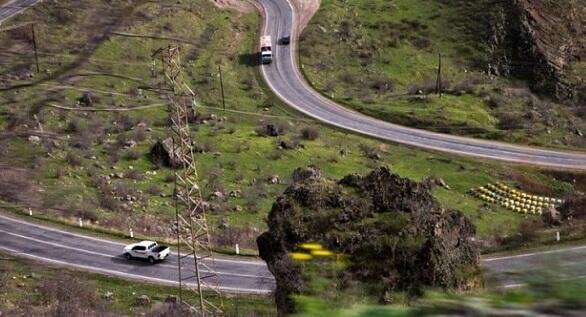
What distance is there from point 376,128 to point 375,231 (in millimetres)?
30117

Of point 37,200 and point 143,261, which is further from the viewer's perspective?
point 37,200

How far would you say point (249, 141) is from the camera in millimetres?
39688

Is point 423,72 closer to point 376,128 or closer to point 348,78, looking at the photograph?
point 348,78

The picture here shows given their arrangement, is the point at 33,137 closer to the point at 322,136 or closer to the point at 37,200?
the point at 37,200

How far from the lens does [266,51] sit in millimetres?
54031

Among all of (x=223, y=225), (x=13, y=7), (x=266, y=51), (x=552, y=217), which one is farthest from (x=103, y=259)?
(x=13, y=7)

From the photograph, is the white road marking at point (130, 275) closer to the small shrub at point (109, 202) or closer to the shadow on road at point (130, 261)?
the shadow on road at point (130, 261)

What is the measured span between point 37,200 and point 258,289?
38.0ft

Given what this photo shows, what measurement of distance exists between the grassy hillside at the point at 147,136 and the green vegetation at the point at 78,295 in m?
4.59

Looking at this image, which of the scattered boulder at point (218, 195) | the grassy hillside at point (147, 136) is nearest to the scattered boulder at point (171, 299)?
the grassy hillside at point (147, 136)

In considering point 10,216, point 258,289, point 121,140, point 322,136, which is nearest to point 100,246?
point 10,216

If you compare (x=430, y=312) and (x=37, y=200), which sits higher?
(x=430, y=312)

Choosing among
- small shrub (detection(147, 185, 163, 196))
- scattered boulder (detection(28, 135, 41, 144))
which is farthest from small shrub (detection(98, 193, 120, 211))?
scattered boulder (detection(28, 135, 41, 144))

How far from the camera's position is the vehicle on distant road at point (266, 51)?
53875 mm
